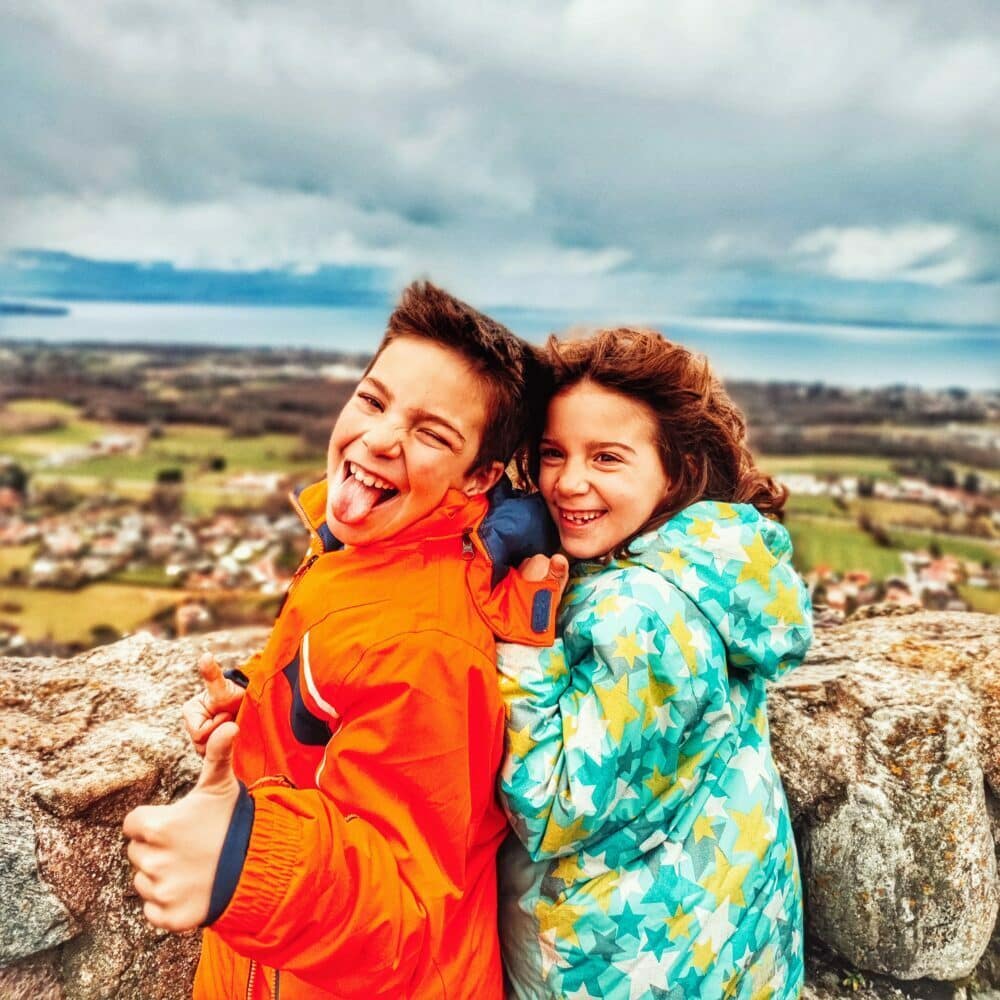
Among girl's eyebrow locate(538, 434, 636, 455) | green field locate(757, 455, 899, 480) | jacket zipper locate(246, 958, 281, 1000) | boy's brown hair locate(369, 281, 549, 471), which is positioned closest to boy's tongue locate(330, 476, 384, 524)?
boy's brown hair locate(369, 281, 549, 471)

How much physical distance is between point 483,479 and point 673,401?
73cm

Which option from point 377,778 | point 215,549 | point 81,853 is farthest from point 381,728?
point 215,549

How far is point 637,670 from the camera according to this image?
238cm

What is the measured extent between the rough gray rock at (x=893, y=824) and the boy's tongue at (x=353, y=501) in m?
2.16

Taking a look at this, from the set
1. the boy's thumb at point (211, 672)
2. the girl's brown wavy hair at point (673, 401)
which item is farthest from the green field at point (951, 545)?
the boy's thumb at point (211, 672)

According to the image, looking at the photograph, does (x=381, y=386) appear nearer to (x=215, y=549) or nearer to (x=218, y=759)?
(x=218, y=759)

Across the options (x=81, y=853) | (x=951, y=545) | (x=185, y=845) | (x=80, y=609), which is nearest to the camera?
(x=185, y=845)

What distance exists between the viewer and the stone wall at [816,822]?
2.97m

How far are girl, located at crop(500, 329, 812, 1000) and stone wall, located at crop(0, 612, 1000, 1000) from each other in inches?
24.4

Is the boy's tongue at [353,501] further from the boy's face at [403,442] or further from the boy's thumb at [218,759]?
the boy's thumb at [218,759]

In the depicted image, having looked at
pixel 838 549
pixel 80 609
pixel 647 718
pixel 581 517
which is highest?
pixel 581 517

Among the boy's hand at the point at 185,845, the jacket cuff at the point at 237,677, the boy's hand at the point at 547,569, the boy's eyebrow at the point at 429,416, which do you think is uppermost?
the boy's eyebrow at the point at 429,416

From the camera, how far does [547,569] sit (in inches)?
102

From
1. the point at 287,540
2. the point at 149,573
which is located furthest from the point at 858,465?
the point at 149,573
